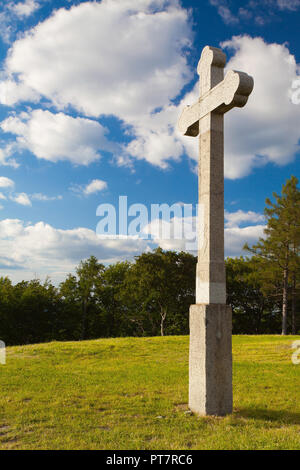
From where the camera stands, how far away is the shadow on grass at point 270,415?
5.95 metres

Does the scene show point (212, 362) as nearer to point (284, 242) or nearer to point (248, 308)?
point (284, 242)

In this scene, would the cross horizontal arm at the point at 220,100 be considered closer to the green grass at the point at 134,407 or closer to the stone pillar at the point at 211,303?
the stone pillar at the point at 211,303

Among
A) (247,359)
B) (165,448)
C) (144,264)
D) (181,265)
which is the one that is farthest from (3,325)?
(165,448)

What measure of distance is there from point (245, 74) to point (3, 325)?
39.1 meters

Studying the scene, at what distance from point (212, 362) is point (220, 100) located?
15.3 ft

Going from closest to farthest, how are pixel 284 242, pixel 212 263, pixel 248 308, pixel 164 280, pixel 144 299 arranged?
pixel 212 263 < pixel 284 242 < pixel 164 280 < pixel 144 299 < pixel 248 308

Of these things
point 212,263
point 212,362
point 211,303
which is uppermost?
point 212,263

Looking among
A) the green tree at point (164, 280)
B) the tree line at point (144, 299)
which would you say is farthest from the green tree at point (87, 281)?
the green tree at point (164, 280)

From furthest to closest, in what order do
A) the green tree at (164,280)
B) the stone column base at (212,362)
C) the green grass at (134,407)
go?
the green tree at (164,280), the stone column base at (212,362), the green grass at (134,407)

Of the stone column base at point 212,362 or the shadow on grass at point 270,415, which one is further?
the stone column base at point 212,362

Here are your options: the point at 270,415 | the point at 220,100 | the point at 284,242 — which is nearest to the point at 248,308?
the point at 284,242

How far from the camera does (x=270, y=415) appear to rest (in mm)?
6227

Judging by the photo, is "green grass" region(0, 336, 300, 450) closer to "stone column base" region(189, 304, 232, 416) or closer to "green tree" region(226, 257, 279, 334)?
"stone column base" region(189, 304, 232, 416)

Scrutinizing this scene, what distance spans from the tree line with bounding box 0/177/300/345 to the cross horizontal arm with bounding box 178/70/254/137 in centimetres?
2161
